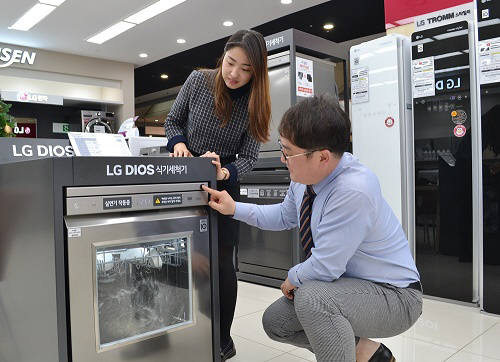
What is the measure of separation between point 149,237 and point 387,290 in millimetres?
712

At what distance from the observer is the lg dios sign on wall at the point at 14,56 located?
24.5 ft

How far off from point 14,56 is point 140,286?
779cm

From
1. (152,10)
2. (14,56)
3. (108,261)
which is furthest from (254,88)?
(14,56)

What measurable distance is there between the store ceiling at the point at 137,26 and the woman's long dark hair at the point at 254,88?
4.49 metres

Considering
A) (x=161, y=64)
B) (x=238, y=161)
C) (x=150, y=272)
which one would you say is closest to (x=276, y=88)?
(x=238, y=161)

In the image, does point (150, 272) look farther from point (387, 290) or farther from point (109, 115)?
point (109, 115)

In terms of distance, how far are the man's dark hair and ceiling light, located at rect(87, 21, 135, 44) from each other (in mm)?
6125

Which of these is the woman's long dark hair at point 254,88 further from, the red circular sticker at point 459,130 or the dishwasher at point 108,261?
the red circular sticker at point 459,130

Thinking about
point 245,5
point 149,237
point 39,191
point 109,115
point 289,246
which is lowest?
point 289,246

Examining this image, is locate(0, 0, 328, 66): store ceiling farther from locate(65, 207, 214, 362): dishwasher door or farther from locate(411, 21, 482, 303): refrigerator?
locate(65, 207, 214, 362): dishwasher door

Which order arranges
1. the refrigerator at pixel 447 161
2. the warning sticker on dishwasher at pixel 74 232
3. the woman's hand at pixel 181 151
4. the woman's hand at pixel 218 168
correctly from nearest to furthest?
the warning sticker on dishwasher at pixel 74 232 → the woman's hand at pixel 218 168 → the woman's hand at pixel 181 151 → the refrigerator at pixel 447 161

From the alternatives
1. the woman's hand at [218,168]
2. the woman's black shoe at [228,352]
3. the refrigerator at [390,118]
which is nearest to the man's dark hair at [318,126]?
the woman's hand at [218,168]

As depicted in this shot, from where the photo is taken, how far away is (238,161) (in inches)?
66.7

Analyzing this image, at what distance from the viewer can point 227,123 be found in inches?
66.1
